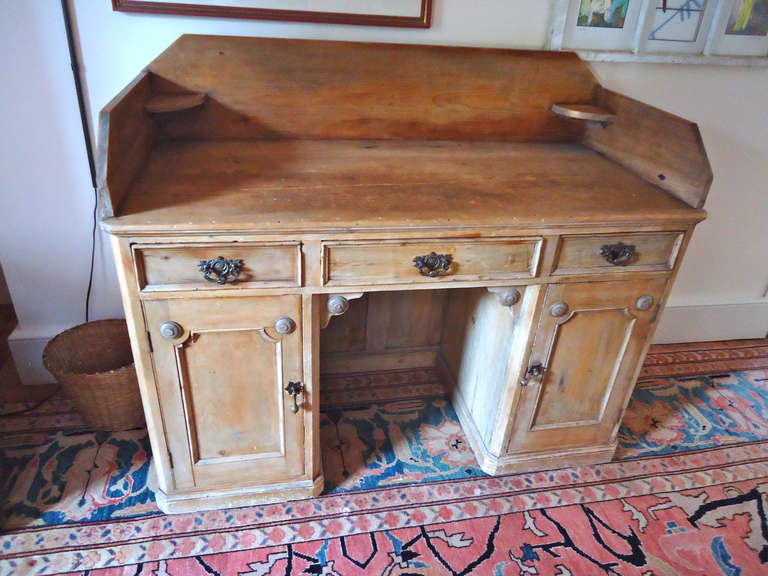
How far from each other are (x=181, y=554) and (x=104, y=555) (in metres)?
0.20

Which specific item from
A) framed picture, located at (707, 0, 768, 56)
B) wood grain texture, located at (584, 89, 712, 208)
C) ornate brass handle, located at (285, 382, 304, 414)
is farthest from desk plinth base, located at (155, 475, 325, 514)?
framed picture, located at (707, 0, 768, 56)

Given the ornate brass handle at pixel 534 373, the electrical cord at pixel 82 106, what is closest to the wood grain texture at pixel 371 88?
the electrical cord at pixel 82 106

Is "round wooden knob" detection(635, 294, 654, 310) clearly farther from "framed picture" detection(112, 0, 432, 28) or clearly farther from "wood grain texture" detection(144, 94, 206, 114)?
"wood grain texture" detection(144, 94, 206, 114)

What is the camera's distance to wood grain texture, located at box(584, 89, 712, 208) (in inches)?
55.1

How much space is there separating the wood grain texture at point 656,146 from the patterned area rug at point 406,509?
0.98 meters

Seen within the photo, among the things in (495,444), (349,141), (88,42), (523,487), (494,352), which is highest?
(88,42)

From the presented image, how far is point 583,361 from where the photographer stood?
1.62 meters

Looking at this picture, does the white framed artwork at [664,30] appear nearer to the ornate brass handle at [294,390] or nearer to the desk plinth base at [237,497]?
the ornate brass handle at [294,390]

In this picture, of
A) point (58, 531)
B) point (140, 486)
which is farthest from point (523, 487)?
point (58, 531)

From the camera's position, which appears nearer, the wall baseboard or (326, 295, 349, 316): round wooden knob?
(326, 295, 349, 316): round wooden knob

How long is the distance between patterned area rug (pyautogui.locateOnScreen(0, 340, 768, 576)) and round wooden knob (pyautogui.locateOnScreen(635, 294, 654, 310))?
0.64 meters

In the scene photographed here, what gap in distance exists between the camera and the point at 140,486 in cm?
166

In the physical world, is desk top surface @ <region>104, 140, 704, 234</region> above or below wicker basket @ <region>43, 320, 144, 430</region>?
above

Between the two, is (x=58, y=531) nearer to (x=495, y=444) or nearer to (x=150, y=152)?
(x=150, y=152)
